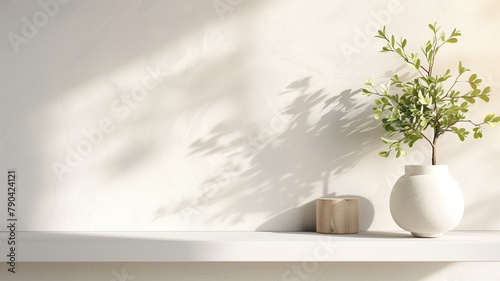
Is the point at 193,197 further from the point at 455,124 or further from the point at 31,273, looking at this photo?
the point at 455,124

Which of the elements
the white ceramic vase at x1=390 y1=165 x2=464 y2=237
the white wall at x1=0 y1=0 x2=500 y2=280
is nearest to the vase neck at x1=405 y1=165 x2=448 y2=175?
the white ceramic vase at x1=390 y1=165 x2=464 y2=237

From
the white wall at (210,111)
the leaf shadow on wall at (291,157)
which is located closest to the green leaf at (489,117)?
the white wall at (210,111)

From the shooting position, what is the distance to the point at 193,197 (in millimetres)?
1465

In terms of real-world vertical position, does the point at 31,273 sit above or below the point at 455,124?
below

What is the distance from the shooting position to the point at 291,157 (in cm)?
148

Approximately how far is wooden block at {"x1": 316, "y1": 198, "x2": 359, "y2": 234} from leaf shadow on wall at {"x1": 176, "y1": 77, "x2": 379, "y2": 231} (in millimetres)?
85

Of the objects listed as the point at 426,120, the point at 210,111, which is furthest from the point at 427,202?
the point at 210,111

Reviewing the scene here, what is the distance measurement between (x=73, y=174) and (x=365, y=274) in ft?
2.59

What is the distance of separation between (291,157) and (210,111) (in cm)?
24

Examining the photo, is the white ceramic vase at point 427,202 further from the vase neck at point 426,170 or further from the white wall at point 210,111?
the white wall at point 210,111

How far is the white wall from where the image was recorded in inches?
57.3

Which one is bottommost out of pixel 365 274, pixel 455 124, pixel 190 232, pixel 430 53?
pixel 365 274

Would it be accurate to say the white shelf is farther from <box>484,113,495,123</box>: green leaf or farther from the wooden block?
<box>484,113,495,123</box>: green leaf

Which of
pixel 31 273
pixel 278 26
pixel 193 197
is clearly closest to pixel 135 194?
pixel 193 197
